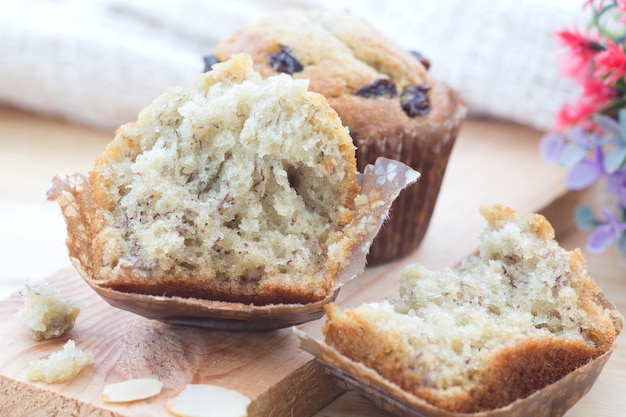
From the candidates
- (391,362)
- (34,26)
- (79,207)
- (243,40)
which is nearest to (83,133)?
(34,26)

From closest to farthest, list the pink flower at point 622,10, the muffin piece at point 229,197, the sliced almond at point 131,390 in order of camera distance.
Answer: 1. the sliced almond at point 131,390
2. the muffin piece at point 229,197
3. the pink flower at point 622,10

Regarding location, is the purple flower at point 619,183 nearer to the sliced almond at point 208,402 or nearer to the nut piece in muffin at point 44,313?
the sliced almond at point 208,402

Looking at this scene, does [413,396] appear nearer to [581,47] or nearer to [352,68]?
[352,68]

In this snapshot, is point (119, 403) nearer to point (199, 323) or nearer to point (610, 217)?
point (199, 323)

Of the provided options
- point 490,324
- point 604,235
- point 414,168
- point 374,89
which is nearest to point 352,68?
point 374,89

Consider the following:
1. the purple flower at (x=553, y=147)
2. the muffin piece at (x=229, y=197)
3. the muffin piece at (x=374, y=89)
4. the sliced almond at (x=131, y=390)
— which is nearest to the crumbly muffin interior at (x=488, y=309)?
the muffin piece at (x=229, y=197)
